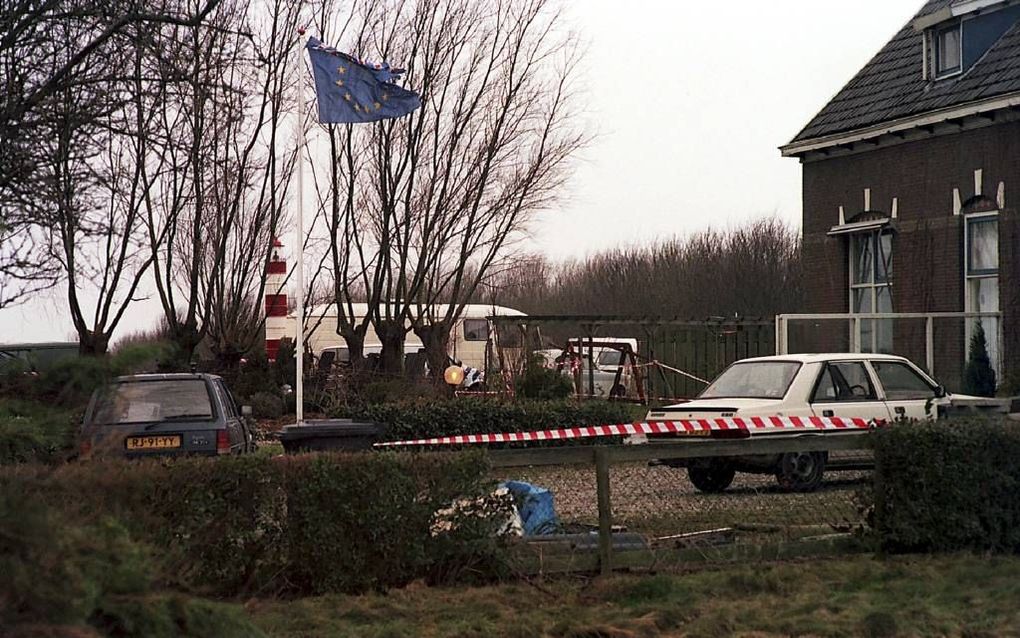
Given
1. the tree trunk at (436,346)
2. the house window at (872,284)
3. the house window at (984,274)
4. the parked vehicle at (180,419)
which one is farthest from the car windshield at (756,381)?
the tree trunk at (436,346)

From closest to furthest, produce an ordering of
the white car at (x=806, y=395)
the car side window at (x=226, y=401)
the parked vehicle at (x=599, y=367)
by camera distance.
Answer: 1. the white car at (x=806, y=395)
2. the car side window at (x=226, y=401)
3. the parked vehicle at (x=599, y=367)

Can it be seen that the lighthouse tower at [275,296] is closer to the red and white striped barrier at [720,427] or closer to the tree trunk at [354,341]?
the tree trunk at [354,341]

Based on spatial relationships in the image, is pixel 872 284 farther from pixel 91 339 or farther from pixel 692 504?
pixel 692 504

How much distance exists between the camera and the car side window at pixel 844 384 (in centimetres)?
1505

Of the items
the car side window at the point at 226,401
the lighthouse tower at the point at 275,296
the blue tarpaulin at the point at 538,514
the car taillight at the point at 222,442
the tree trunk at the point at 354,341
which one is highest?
the lighthouse tower at the point at 275,296

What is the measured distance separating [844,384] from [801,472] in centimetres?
200

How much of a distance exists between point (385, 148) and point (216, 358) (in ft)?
18.4

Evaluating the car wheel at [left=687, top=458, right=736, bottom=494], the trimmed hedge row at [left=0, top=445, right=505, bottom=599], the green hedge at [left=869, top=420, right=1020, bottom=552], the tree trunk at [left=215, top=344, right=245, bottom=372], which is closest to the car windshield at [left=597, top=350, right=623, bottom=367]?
the tree trunk at [left=215, top=344, right=245, bottom=372]

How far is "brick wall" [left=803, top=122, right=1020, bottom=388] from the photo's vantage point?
2322cm

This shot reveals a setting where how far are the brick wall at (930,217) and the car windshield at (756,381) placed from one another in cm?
963

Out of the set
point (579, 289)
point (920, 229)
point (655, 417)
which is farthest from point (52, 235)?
point (579, 289)

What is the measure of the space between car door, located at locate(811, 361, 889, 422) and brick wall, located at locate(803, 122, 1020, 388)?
9114mm

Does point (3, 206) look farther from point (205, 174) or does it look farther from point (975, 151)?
point (975, 151)

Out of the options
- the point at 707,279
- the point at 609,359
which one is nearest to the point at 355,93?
the point at 609,359
